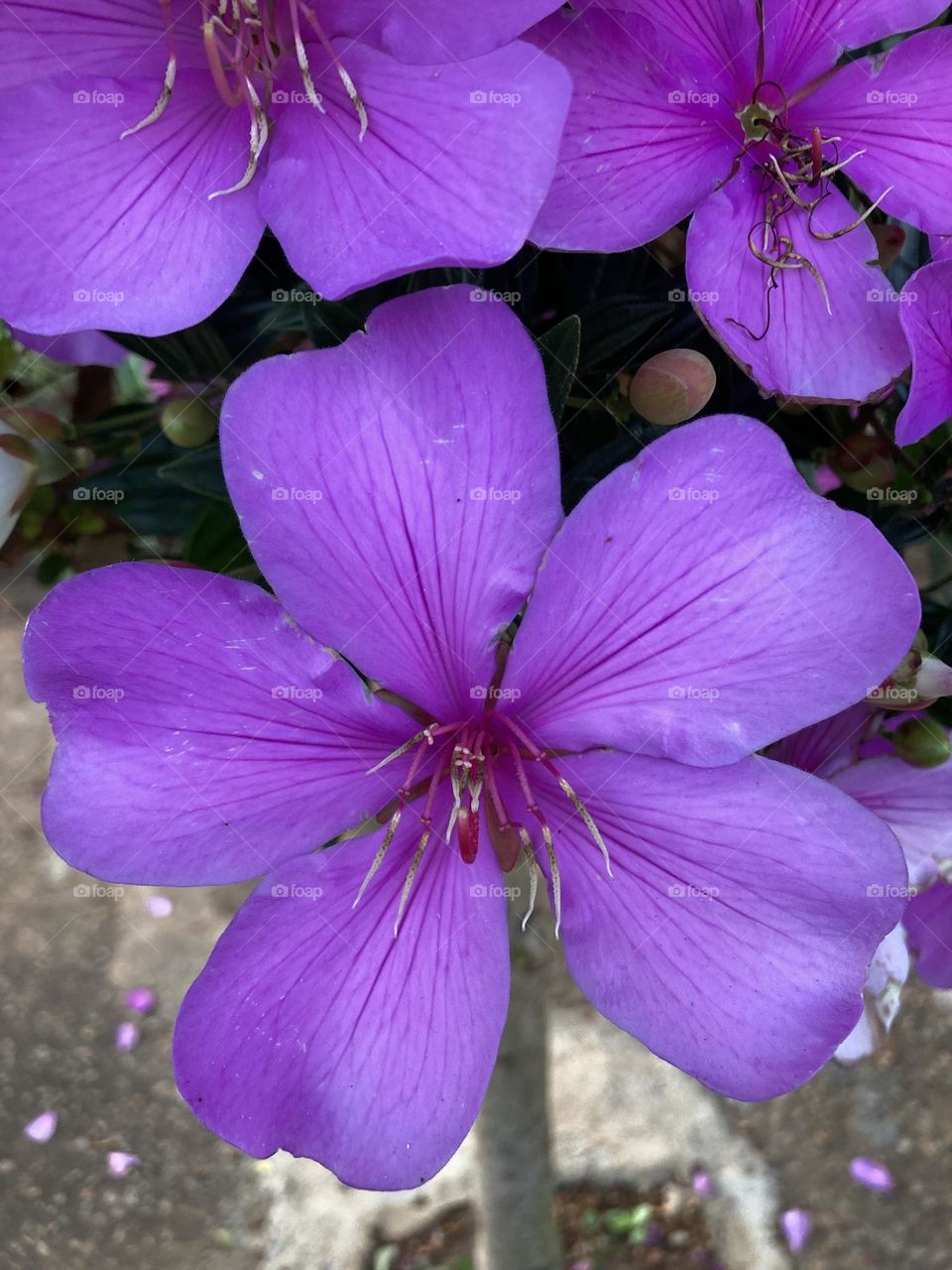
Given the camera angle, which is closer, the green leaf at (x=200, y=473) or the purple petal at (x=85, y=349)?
the green leaf at (x=200, y=473)

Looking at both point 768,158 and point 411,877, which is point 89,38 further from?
point 411,877

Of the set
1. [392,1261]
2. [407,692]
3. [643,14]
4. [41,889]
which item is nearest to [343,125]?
[643,14]

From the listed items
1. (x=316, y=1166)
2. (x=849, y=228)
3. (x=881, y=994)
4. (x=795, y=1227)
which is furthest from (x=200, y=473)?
(x=795, y=1227)

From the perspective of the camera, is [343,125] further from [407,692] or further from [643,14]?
[407,692]

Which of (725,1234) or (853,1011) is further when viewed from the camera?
(725,1234)

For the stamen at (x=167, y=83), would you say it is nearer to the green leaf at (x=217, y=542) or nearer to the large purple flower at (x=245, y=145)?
the large purple flower at (x=245, y=145)

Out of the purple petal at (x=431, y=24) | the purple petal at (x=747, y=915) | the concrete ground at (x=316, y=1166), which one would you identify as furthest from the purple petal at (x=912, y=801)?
the concrete ground at (x=316, y=1166)
